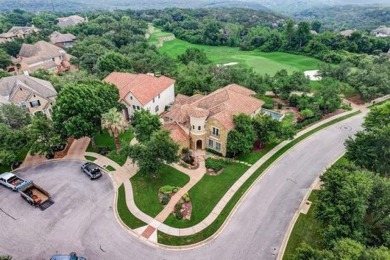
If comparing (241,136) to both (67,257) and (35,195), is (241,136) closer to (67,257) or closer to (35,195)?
(67,257)

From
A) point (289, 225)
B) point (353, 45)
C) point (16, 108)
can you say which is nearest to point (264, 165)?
point (289, 225)

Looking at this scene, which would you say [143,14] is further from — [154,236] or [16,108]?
[154,236]

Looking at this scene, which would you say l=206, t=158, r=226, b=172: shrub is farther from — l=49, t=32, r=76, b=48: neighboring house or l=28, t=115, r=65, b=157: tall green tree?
l=49, t=32, r=76, b=48: neighboring house

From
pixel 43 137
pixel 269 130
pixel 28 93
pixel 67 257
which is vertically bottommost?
pixel 67 257

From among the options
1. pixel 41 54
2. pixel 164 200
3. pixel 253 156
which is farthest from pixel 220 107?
pixel 41 54

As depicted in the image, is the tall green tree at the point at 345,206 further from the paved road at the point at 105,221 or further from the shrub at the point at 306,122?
the shrub at the point at 306,122
